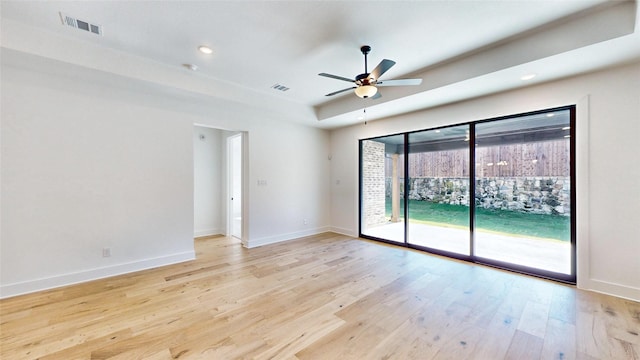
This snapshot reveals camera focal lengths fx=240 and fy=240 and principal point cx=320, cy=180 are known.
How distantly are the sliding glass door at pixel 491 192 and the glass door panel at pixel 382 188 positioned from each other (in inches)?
1.3

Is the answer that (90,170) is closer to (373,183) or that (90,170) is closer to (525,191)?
(373,183)

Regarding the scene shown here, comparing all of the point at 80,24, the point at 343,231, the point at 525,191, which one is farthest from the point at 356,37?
the point at 343,231

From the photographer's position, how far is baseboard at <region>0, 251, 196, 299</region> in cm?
287

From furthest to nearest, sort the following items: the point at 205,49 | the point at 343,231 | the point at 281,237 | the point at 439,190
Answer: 1. the point at 343,231
2. the point at 281,237
3. the point at 439,190
4. the point at 205,49

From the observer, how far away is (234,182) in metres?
6.04

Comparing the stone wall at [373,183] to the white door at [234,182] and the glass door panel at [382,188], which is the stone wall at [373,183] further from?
the white door at [234,182]

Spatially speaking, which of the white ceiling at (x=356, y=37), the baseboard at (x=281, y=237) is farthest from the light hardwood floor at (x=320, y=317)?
the white ceiling at (x=356, y=37)

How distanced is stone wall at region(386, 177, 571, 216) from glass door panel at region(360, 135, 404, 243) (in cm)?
62

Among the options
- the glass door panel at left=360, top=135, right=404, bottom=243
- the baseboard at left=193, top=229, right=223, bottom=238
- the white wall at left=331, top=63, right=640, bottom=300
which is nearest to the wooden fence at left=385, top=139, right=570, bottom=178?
the white wall at left=331, top=63, right=640, bottom=300

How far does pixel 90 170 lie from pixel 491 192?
5985 millimetres

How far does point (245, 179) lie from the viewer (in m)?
5.04

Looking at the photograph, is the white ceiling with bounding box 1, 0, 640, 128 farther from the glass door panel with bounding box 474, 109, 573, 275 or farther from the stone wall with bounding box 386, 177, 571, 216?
the stone wall with bounding box 386, 177, 571, 216

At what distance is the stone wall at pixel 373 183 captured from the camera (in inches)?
222

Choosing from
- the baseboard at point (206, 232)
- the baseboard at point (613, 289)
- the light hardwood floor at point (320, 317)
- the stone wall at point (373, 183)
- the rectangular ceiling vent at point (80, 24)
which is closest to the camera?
the light hardwood floor at point (320, 317)
